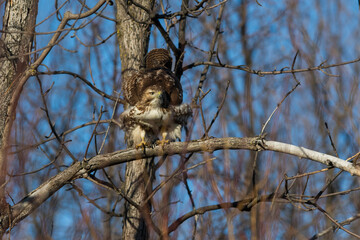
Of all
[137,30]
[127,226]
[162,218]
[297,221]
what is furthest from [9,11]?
[297,221]

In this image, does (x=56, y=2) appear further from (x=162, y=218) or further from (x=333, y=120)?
(x=333, y=120)

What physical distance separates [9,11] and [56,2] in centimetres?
97

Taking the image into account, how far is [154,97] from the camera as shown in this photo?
17.3 feet

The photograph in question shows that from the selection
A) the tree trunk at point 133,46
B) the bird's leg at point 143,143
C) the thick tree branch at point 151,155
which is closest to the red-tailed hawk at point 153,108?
the bird's leg at point 143,143

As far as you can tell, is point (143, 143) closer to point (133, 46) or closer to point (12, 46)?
point (133, 46)

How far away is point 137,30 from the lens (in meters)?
5.67

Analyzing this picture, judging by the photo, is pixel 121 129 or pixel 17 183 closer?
pixel 17 183

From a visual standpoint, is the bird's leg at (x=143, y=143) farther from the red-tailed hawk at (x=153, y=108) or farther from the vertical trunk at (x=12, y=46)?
the vertical trunk at (x=12, y=46)

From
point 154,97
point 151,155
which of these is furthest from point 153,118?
point 151,155

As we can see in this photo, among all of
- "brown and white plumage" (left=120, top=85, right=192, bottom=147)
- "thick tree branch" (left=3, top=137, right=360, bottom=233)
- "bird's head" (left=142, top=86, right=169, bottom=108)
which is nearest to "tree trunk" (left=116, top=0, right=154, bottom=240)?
"brown and white plumage" (left=120, top=85, right=192, bottom=147)

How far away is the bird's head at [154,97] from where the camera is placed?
526cm

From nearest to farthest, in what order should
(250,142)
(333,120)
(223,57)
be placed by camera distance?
(250,142) → (333,120) → (223,57)

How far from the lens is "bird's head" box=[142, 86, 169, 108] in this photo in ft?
17.3

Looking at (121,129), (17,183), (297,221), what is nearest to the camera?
(297,221)
